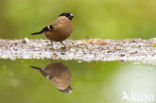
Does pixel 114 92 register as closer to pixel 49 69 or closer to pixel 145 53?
pixel 49 69

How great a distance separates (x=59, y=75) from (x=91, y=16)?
16.5 ft

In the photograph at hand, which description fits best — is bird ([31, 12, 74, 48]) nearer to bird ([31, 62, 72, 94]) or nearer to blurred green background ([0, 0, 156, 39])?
bird ([31, 62, 72, 94])

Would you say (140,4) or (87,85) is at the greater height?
(140,4)

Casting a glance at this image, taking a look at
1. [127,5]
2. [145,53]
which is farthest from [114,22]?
[145,53]

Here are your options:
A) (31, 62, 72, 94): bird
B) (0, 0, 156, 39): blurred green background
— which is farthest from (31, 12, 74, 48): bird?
(0, 0, 156, 39): blurred green background

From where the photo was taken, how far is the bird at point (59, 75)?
2.79m

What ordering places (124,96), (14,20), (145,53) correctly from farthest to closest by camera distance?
1. (14,20)
2. (145,53)
3. (124,96)

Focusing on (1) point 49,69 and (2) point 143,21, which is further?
(2) point 143,21

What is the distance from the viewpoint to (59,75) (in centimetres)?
318

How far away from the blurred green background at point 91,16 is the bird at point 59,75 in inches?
169

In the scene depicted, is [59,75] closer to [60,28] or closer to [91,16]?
[60,28]

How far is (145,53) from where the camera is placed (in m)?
4.83

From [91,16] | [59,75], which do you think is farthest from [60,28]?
[91,16]

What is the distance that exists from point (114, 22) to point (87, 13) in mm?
676
